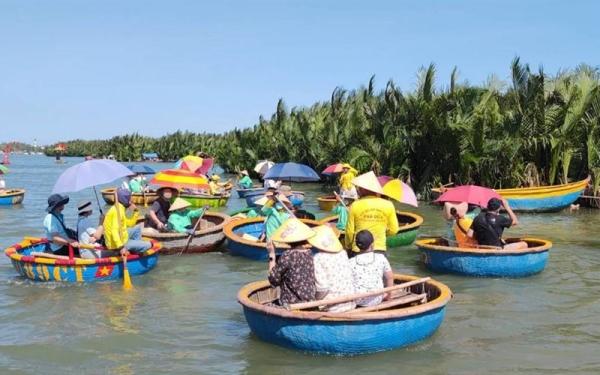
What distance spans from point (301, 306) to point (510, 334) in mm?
2808

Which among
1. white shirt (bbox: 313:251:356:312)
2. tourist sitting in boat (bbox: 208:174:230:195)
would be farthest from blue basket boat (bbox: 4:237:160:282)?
tourist sitting in boat (bbox: 208:174:230:195)

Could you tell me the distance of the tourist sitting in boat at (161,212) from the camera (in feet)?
43.4

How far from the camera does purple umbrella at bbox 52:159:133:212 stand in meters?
10.4

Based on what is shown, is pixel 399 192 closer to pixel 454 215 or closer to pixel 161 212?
pixel 454 215

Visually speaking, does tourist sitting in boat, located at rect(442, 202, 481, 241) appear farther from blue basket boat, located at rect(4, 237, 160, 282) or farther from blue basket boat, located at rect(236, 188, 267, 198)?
blue basket boat, located at rect(236, 188, 267, 198)

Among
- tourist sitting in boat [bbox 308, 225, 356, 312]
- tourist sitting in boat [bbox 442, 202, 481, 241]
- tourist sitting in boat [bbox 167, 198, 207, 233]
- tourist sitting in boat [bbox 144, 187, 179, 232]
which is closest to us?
tourist sitting in boat [bbox 308, 225, 356, 312]

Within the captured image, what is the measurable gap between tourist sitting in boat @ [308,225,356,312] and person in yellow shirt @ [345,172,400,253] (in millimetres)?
1227

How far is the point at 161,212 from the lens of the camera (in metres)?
13.7

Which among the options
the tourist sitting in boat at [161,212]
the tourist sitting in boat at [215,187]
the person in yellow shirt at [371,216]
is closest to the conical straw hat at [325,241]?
the person in yellow shirt at [371,216]

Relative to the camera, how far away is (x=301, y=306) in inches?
267

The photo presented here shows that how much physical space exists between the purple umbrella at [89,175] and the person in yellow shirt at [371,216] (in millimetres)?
4184

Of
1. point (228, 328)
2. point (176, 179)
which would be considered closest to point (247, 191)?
point (176, 179)

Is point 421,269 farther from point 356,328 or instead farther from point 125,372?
point 125,372

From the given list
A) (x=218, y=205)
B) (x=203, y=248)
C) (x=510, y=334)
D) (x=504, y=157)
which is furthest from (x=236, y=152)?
(x=510, y=334)
